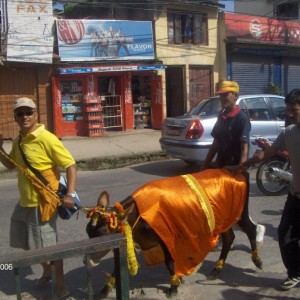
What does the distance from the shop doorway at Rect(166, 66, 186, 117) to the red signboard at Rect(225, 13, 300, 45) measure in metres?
2.92

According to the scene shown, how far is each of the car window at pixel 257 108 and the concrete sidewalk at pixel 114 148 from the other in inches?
143

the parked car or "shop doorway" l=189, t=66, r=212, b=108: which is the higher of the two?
"shop doorway" l=189, t=66, r=212, b=108

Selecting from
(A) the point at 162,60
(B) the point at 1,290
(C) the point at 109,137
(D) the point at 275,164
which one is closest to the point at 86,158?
(C) the point at 109,137

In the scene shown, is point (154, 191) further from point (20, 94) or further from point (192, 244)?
point (20, 94)

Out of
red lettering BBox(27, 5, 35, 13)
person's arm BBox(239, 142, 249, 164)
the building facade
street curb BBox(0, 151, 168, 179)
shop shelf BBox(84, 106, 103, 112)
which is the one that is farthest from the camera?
shop shelf BBox(84, 106, 103, 112)

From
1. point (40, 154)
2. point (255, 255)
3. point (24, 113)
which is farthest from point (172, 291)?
point (24, 113)

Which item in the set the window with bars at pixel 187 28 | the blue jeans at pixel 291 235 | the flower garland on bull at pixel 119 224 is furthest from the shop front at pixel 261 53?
the flower garland on bull at pixel 119 224

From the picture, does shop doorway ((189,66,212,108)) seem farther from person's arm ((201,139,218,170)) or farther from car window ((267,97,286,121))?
person's arm ((201,139,218,170))

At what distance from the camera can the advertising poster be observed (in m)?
15.2

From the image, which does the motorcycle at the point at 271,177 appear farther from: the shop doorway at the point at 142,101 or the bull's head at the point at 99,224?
the shop doorway at the point at 142,101

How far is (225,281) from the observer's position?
451 cm

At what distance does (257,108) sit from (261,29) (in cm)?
1307

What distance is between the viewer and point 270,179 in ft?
26.2

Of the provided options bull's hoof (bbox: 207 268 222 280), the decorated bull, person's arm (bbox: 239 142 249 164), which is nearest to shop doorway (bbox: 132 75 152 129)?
person's arm (bbox: 239 142 249 164)
